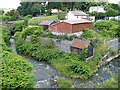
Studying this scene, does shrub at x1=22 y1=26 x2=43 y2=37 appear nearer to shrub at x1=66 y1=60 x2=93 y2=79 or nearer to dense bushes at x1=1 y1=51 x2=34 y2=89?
shrub at x1=66 y1=60 x2=93 y2=79

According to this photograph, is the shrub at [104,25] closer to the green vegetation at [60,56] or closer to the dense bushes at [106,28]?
the dense bushes at [106,28]

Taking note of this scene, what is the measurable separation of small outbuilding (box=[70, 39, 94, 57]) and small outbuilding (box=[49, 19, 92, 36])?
1267mm

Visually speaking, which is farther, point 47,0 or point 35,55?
point 47,0

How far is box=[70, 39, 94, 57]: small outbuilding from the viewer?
9555mm

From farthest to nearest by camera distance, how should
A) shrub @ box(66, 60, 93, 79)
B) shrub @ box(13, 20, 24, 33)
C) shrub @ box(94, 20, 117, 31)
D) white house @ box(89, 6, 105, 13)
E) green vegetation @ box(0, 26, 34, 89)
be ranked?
white house @ box(89, 6, 105, 13) < shrub @ box(13, 20, 24, 33) < shrub @ box(94, 20, 117, 31) < shrub @ box(66, 60, 93, 79) < green vegetation @ box(0, 26, 34, 89)

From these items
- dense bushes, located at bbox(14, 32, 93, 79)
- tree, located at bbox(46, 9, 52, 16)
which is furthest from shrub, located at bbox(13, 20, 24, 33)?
tree, located at bbox(46, 9, 52, 16)

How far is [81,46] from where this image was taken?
9617 millimetres

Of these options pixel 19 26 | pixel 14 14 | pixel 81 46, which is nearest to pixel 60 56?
pixel 81 46

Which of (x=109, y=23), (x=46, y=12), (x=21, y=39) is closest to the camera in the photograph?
(x=21, y=39)

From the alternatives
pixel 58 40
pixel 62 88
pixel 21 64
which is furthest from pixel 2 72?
pixel 58 40

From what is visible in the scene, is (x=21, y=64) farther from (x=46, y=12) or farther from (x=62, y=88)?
(x=46, y=12)

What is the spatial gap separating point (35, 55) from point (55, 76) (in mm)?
2310

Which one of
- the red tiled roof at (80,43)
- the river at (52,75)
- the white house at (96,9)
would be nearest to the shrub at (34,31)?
the river at (52,75)

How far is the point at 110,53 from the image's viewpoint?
10633mm
